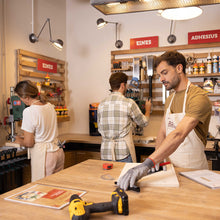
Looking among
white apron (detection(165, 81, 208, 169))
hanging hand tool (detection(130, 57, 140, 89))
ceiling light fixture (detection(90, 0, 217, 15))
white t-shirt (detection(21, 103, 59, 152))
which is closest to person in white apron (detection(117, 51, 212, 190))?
white apron (detection(165, 81, 208, 169))

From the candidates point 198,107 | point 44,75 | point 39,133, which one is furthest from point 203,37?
point 39,133

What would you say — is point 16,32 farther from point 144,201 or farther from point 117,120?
point 144,201

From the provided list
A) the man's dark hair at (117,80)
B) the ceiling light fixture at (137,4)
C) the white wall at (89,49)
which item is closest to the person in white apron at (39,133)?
the man's dark hair at (117,80)

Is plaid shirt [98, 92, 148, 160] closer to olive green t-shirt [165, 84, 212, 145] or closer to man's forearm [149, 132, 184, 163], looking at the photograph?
olive green t-shirt [165, 84, 212, 145]

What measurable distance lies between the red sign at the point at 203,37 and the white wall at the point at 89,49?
1.62 feet

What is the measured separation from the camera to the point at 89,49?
4566 mm

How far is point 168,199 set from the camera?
4.07 ft

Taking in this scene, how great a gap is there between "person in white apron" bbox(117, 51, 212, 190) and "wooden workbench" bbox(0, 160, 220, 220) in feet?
0.90

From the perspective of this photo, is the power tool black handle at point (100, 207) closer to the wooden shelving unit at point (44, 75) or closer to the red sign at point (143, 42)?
the wooden shelving unit at point (44, 75)

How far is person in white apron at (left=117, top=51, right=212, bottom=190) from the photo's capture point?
68.8 inches

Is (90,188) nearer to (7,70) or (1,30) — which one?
(7,70)

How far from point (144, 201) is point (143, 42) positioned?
3.32 m

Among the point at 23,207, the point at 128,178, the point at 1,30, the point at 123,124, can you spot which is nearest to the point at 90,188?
the point at 128,178

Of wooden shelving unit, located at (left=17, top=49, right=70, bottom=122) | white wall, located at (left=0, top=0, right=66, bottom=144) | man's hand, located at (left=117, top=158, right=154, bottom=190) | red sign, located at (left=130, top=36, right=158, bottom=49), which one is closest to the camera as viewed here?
man's hand, located at (left=117, top=158, right=154, bottom=190)
